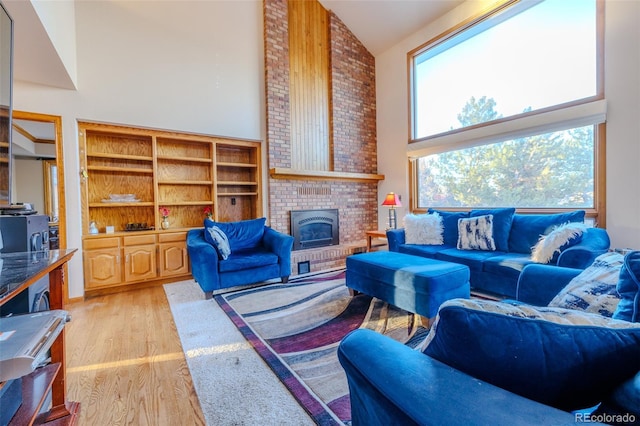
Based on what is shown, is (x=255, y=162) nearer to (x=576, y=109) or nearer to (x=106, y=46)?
(x=106, y=46)

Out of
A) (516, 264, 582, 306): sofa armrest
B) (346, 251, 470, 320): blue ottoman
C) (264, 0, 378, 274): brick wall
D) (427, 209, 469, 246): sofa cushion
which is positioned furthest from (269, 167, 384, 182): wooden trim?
(516, 264, 582, 306): sofa armrest

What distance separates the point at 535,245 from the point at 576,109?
1583mm

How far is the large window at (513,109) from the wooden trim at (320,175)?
0.90 meters

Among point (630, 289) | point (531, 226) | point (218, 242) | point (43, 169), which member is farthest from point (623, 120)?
point (43, 169)

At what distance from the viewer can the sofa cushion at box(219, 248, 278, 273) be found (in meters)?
3.25

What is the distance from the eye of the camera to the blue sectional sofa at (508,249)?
2.38m

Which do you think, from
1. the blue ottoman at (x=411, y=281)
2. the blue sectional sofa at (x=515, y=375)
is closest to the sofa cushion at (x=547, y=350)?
the blue sectional sofa at (x=515, y=375)

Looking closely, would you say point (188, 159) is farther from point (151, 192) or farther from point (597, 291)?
point (597, 291)

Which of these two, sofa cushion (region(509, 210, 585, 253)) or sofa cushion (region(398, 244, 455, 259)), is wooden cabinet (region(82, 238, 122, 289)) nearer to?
sofa cushion (region(398, 244, 455, 259))

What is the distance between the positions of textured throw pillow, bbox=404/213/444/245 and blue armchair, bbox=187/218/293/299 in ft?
5.48

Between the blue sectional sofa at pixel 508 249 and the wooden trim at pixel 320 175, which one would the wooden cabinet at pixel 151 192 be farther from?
the blue sectional sofa at pixel 508 249

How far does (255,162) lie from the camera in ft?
15.2

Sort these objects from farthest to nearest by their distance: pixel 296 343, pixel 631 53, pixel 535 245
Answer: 1. pixel 535 245
2. pixel 631 53
3. pixel 296 343

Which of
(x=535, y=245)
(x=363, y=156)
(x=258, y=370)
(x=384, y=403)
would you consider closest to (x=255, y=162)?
(x=363, y=156)
